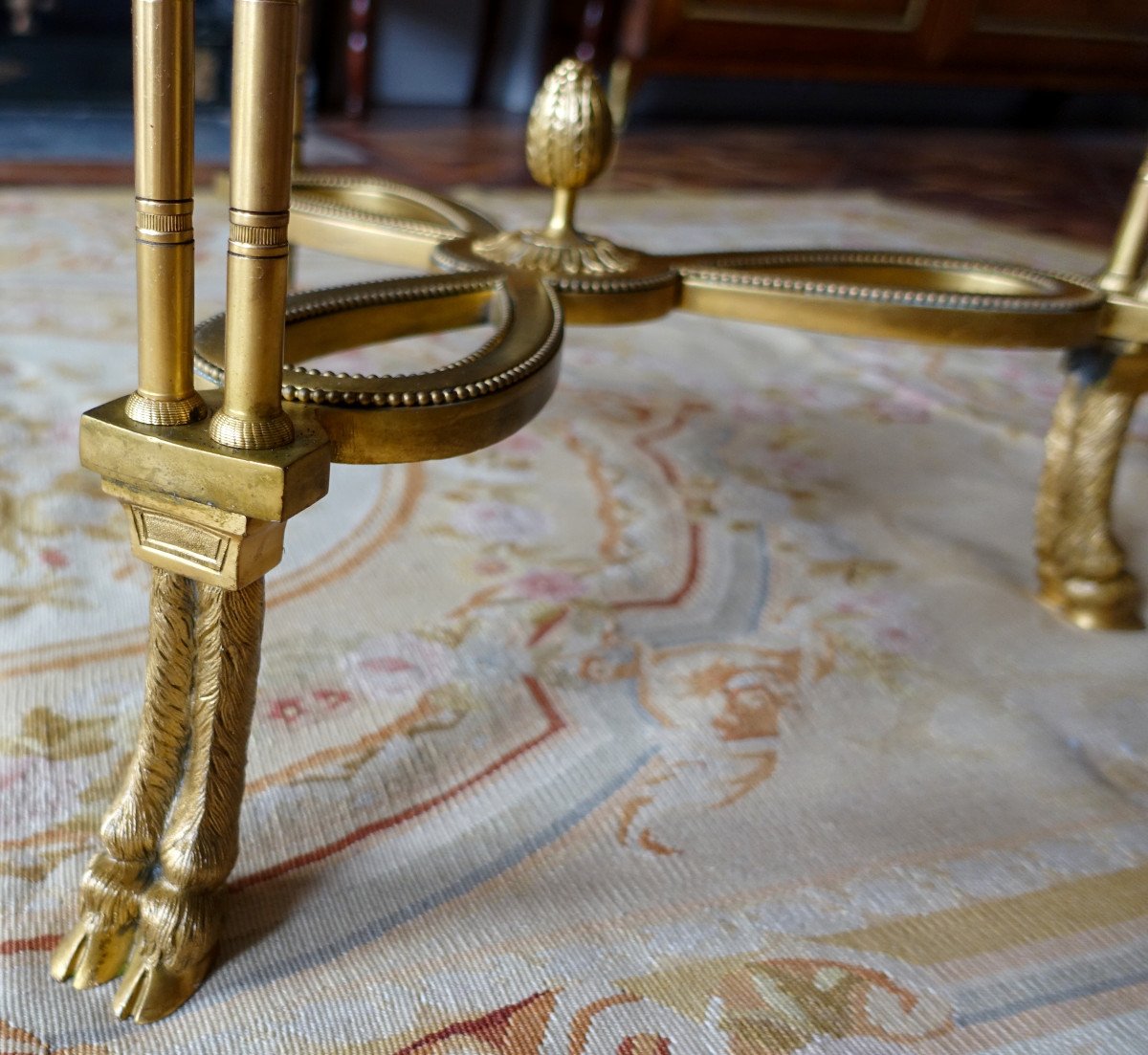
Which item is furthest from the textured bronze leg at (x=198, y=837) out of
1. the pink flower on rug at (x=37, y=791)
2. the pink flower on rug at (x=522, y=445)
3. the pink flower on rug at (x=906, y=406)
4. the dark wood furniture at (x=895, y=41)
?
the dark wood furniture at (x=895, y=41)

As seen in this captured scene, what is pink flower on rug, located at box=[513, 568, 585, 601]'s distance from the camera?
0.71 metres

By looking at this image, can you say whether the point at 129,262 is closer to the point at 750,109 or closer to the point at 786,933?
the point at 786,933

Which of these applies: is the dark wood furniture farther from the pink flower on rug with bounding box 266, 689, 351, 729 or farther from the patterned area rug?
the pink flower on rug with bounding box 266, 689, 351, 729

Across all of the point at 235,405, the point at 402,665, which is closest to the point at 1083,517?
the point at 402,665

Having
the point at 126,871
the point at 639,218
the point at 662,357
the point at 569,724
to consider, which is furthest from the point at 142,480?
the point at 639,218

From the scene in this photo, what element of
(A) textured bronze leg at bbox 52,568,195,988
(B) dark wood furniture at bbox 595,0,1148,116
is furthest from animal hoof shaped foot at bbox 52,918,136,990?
(B) dark wood furniture at bbox 595,0,1148,116

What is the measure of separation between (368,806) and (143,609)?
0.22 m

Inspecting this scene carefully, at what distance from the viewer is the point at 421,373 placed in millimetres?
407

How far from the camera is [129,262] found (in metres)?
1.30

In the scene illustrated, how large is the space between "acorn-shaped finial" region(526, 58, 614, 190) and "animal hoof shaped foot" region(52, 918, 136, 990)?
459mm

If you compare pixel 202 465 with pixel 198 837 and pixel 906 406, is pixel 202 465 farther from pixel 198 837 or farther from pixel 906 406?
pixel 906 406

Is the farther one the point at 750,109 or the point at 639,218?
the point at 750,109

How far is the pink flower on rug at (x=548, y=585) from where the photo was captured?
0.71 m

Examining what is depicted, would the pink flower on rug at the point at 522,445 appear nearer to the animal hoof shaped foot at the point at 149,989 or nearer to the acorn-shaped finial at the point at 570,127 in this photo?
the acorn-shaped finial at the point at 570,127
